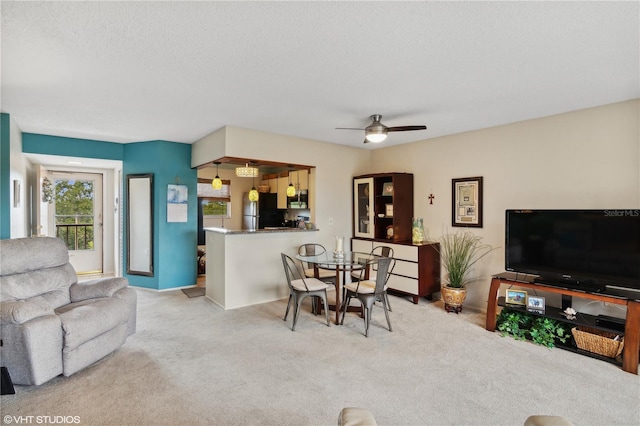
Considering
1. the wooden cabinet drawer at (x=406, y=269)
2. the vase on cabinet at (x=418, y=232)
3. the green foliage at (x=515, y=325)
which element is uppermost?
the vase on cabinet at (x=418, y=232)

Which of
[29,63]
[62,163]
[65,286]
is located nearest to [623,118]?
[29,63]

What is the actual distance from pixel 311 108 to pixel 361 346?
2.55 metres

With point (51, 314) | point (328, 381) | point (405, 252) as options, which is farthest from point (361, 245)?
point (51, 314)

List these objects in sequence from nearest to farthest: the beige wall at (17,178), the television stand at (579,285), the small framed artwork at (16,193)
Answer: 1. the television stand at (579,285)
2. the beige wall at (17,178)
3. the small framed artwork at (16,193)

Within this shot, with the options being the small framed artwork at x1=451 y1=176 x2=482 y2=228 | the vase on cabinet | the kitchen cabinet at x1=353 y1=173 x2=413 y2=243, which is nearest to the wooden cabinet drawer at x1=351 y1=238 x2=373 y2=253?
the kitchen cabinet at x1=353 y1=173 x2=413 y2=243

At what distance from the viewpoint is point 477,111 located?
3.66 meters

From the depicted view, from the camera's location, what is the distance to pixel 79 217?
6555 mm

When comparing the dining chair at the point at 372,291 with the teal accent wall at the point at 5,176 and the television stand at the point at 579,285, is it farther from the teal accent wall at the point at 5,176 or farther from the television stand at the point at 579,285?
the teal accent wall at the point at 5,176

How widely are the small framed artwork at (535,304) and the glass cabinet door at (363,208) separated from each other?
7.98 ft

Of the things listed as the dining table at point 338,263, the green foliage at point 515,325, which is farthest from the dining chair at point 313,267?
the green foliage at point 515,325

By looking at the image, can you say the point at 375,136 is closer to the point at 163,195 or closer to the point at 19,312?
the point at 19,312

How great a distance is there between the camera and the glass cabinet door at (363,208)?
17.9 feet

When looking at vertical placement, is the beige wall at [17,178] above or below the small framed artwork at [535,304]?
above

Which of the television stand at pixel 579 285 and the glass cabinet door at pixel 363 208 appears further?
the glass cabinet door at pixel 363 208
